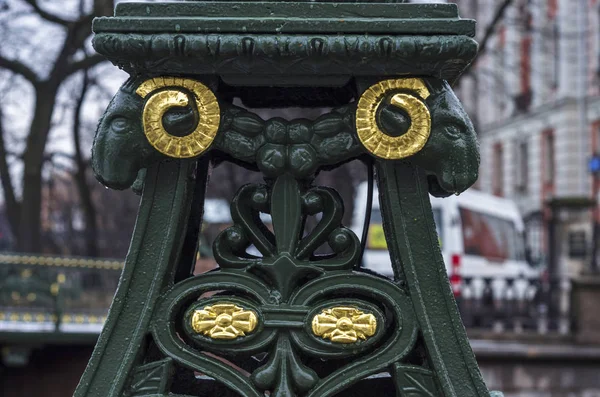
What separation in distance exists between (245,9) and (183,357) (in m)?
0.67

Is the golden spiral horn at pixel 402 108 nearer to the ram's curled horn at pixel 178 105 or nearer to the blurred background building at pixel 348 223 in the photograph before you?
the ram's curled horn at pixel 178 105

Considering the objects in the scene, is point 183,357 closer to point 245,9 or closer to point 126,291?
point 126,291

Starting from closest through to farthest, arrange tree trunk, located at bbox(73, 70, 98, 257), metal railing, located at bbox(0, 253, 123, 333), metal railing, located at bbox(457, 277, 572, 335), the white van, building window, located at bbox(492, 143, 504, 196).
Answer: metal railing, located at bbox(0, 253, 123, 333) → metal railing, located at bbox(457, 277, 572, 335) → the white van → tree trunk, located at bbox(73, 70, 98, 257) → building window, located at bbox(492, 143, 504, 196)

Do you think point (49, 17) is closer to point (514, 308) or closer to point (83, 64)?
point (83, 64)

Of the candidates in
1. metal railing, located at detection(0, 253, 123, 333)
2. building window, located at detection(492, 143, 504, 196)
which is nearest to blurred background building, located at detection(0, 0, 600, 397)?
metal railing, located at detection(0, 253, 123, 333)

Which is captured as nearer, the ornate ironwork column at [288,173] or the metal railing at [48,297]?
the ornate ironwork column at [288,173]

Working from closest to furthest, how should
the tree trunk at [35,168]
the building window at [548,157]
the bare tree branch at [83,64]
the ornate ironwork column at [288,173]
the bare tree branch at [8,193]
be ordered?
1. the ornate ironwork column at [288,173]
2. the bare tree branch at [83,64]
3. the tree trunk at [35,168]
4. the bare tree branch at [8,193]
5. the building window at [548,157]

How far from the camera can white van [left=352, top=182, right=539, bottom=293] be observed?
17.7 meters

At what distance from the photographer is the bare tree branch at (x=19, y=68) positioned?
55.8ft

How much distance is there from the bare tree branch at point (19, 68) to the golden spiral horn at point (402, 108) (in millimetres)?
16494

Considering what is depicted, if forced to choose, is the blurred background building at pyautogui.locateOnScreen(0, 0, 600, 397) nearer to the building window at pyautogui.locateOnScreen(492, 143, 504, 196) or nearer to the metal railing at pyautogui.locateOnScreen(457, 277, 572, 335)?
the metal railing at pyautogui.locateOnScreen(457, 277, 572, 335)

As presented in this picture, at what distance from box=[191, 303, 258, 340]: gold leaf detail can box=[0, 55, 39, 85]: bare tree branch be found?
54.0 ft

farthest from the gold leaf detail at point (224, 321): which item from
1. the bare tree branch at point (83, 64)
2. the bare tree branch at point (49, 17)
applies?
the bare tree branch at point (49, 17)

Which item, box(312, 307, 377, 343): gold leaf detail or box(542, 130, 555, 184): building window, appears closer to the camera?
box(312, 307, 377, 343): gold leaf detail
